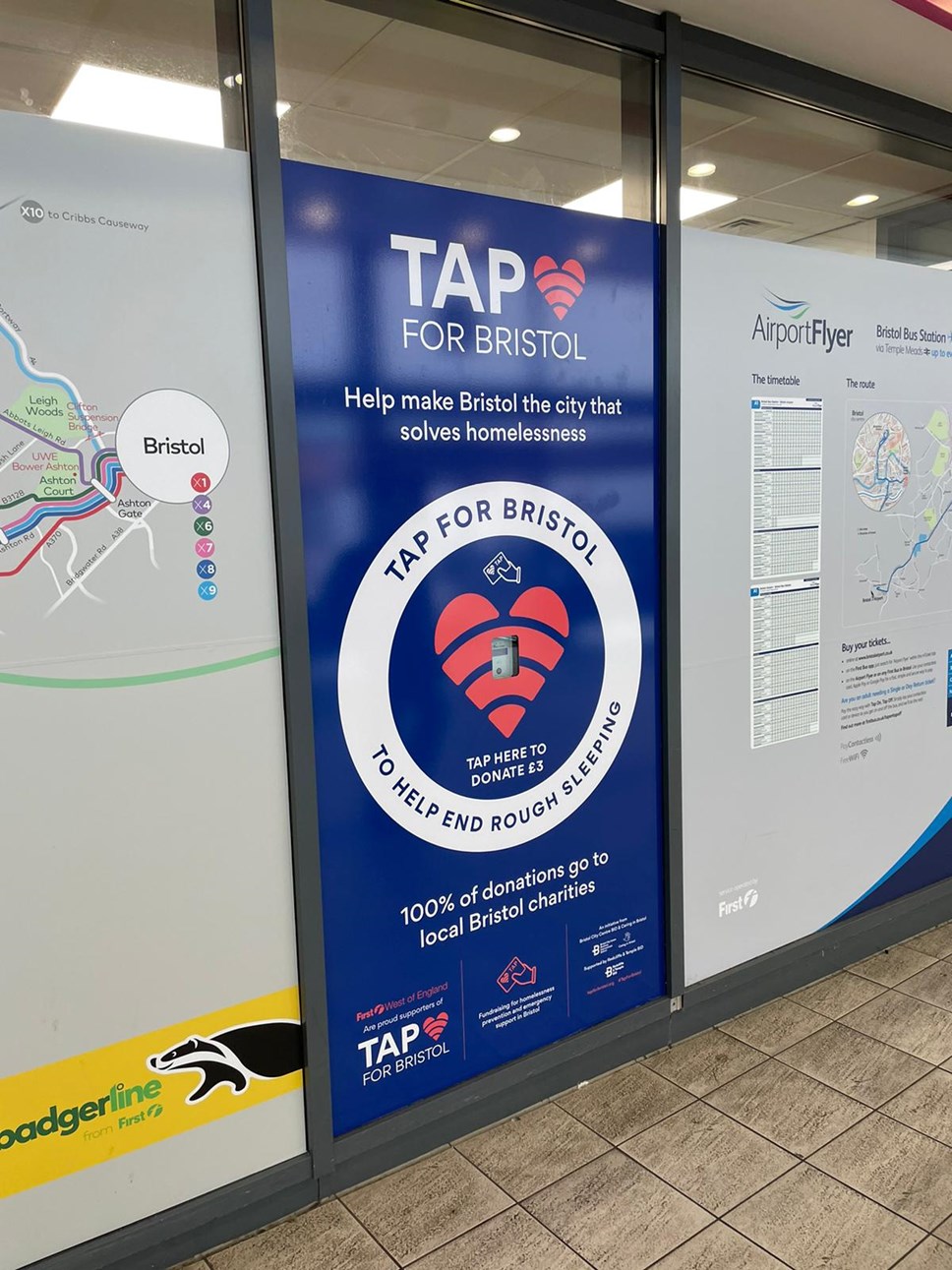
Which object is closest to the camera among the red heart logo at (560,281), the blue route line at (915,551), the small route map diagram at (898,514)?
the red heart logo at (560,281)

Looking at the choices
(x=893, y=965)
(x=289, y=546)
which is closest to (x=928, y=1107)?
(x=893, y=965)

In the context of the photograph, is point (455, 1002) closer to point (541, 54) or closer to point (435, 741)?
point (435, 741)

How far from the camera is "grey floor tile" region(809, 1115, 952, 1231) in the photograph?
230cm

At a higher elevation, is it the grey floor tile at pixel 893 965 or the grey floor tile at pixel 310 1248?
the grey floor tile at pixel 893 965

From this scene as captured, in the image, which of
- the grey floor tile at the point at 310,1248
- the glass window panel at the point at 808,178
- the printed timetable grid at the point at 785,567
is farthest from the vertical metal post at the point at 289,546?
the printed timetable grid at the point at 785,567

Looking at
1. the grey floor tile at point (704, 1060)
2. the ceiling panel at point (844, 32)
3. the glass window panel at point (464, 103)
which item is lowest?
the grey floor tile at point (704, 1060)

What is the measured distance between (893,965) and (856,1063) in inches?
27.1

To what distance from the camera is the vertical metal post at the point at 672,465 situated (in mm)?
2697

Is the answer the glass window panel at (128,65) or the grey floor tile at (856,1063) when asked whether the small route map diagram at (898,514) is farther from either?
the glass window panel at (128,65)

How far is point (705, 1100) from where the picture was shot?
272cm

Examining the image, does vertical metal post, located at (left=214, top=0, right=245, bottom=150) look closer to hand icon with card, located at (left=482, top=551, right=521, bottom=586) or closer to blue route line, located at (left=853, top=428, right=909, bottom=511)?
hand icon with card, located at (left=482, top=551, right=521, bottom=586)

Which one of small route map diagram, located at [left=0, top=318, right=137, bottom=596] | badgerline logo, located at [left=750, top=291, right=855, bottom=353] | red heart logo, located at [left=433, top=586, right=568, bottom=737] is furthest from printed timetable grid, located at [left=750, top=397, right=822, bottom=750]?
small route map diagram, located at [left=0, top=318, right=137, bottom=596]

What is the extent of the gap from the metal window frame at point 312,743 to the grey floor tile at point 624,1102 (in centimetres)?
5

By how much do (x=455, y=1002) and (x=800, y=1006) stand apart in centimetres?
130
